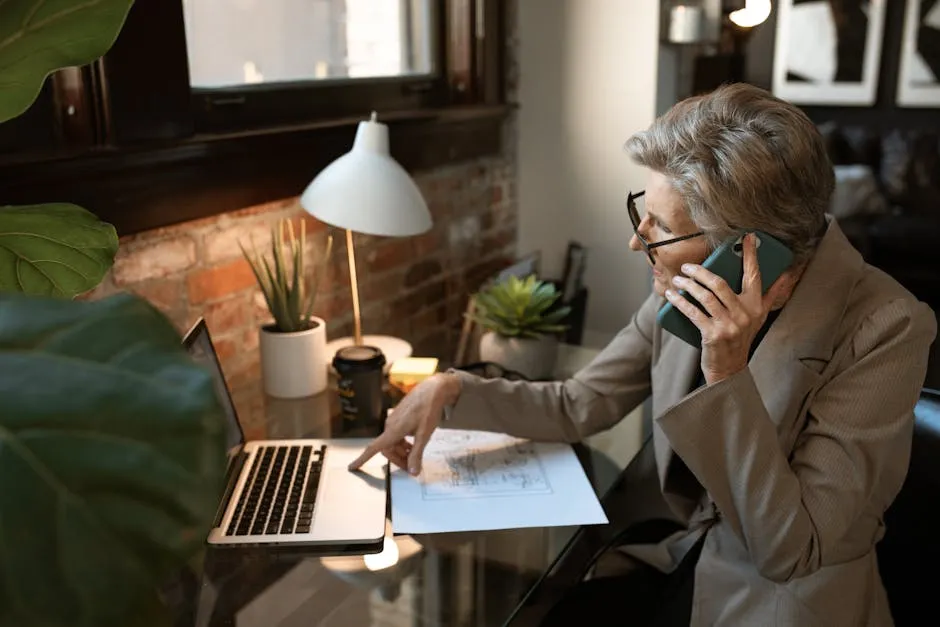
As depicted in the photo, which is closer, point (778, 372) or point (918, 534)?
point (778, 372)

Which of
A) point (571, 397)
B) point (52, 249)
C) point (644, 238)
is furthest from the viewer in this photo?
point (571, 397)

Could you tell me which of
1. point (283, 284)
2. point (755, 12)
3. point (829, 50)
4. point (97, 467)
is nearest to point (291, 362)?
point (283, 284)

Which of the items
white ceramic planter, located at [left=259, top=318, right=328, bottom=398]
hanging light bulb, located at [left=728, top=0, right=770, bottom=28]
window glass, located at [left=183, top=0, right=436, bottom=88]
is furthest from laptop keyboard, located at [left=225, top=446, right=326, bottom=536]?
hanging light bulb, located at [left=728, top=0, right=770, bottom=28]

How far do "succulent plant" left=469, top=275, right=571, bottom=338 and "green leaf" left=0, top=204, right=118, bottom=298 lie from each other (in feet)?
3.13

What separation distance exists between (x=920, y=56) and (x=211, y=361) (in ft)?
16.3

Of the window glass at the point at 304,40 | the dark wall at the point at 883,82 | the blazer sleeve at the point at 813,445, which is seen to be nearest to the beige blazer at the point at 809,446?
the blazer sleeve at the point at 813,445

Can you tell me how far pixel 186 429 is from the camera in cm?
48

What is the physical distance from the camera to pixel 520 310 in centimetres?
176

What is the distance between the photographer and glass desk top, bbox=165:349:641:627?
1.05m

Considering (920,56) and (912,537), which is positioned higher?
(920,56)

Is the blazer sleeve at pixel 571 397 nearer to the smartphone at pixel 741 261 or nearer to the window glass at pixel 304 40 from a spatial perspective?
the smartphone at pixel 741 261

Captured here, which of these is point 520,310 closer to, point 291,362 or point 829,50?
point 291,362

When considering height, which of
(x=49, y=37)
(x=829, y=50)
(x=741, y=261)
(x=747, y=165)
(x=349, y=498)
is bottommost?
(x=349, y=498)

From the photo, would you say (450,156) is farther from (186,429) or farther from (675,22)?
(186,429)
